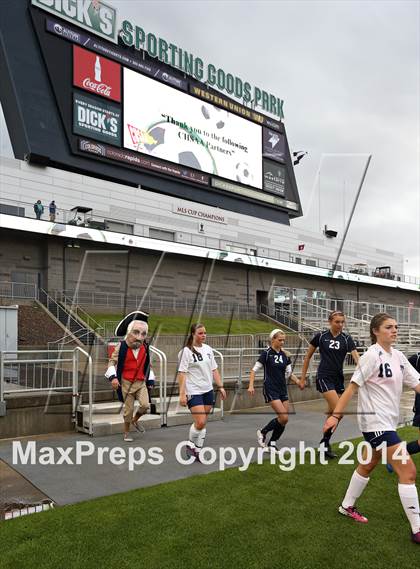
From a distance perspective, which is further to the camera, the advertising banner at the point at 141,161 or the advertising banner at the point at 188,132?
the advertising banner at the point at 188,132

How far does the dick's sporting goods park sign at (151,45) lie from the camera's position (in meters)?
36.2

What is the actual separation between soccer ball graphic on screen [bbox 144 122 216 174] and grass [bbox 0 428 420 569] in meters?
36.4

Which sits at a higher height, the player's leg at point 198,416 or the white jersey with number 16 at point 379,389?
the white jersey with number 16 at point 379,389

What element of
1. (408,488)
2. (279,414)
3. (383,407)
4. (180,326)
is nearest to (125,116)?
(180,326)

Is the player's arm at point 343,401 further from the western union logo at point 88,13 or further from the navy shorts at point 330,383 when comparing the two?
the western union logo at point 88,13

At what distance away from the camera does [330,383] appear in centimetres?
729

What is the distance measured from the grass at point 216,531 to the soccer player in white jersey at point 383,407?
330 mm

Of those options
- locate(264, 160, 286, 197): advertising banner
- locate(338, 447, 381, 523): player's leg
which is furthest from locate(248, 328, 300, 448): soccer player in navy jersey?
locate(264, 160, 286, 197): advertising banner

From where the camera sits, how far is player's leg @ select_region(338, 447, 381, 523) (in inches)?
179

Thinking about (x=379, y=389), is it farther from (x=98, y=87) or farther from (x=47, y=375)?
(x=98, y=87)

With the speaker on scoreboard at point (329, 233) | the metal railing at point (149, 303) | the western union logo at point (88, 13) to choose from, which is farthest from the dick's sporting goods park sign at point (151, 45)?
the metal railing at point (149, 303)

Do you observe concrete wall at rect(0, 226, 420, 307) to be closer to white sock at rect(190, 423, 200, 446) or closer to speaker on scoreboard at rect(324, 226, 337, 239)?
speaker on scoreboard at rect(324, 226, 337, 239)
